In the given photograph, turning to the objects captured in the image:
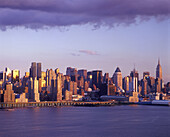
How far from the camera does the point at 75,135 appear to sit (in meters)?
71.9

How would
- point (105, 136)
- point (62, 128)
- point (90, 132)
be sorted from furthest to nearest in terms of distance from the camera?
point (62, 128), point (90, 132), point (105, 136)

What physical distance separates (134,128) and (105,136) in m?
13.9

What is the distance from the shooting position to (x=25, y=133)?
2916 inches

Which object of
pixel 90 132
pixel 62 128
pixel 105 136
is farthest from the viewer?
pixel 62 128

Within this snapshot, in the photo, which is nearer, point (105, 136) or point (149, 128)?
point (105, 136)

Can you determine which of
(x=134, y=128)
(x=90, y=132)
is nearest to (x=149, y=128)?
(x=134, y=128)

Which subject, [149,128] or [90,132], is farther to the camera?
[149,128]

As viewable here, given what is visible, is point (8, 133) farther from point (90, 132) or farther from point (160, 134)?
point (160, 134)

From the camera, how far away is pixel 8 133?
2911 inches

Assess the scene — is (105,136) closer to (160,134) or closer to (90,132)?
(90,132)

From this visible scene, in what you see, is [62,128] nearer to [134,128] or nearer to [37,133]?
[37,133]

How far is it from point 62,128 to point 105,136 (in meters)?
14.7

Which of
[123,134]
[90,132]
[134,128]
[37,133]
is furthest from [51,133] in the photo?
[134,128]

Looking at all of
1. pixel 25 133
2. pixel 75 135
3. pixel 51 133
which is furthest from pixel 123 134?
pixel 25 133
